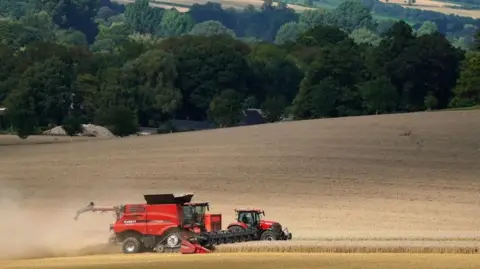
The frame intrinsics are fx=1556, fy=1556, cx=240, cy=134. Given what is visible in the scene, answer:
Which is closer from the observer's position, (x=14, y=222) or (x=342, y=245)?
(x=342, y=245)

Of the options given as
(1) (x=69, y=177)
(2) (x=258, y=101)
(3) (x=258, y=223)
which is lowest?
(2) (x=258, y=101)

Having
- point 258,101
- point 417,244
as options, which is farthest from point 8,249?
point 258,101

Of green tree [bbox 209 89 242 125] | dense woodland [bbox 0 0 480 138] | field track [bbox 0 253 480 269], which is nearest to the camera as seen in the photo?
field track [bbox 0 253 480 269]

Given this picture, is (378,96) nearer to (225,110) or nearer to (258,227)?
(225,110)

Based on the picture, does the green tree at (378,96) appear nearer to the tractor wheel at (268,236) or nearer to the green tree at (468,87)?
the green tree at (468,87)

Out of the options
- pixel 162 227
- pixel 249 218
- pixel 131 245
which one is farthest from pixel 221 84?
pixel 131 245

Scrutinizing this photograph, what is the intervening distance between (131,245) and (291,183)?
2319cm

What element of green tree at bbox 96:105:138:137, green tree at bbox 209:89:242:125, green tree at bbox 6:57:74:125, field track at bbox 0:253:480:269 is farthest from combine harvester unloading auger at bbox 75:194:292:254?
green tree at bbox 209:89:242:125

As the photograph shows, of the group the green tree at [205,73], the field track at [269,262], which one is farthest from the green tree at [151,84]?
the field track at [269,262]

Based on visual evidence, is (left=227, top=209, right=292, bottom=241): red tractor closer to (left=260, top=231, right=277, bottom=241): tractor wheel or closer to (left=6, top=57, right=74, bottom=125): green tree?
(left=260, top=231, right=277, bottom=241): tractor wheel

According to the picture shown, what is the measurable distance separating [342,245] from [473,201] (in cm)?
2112

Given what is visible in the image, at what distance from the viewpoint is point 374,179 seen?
76.2 meters

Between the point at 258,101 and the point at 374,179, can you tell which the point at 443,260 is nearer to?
the point at 374,179

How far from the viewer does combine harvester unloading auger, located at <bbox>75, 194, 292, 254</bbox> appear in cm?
5231
